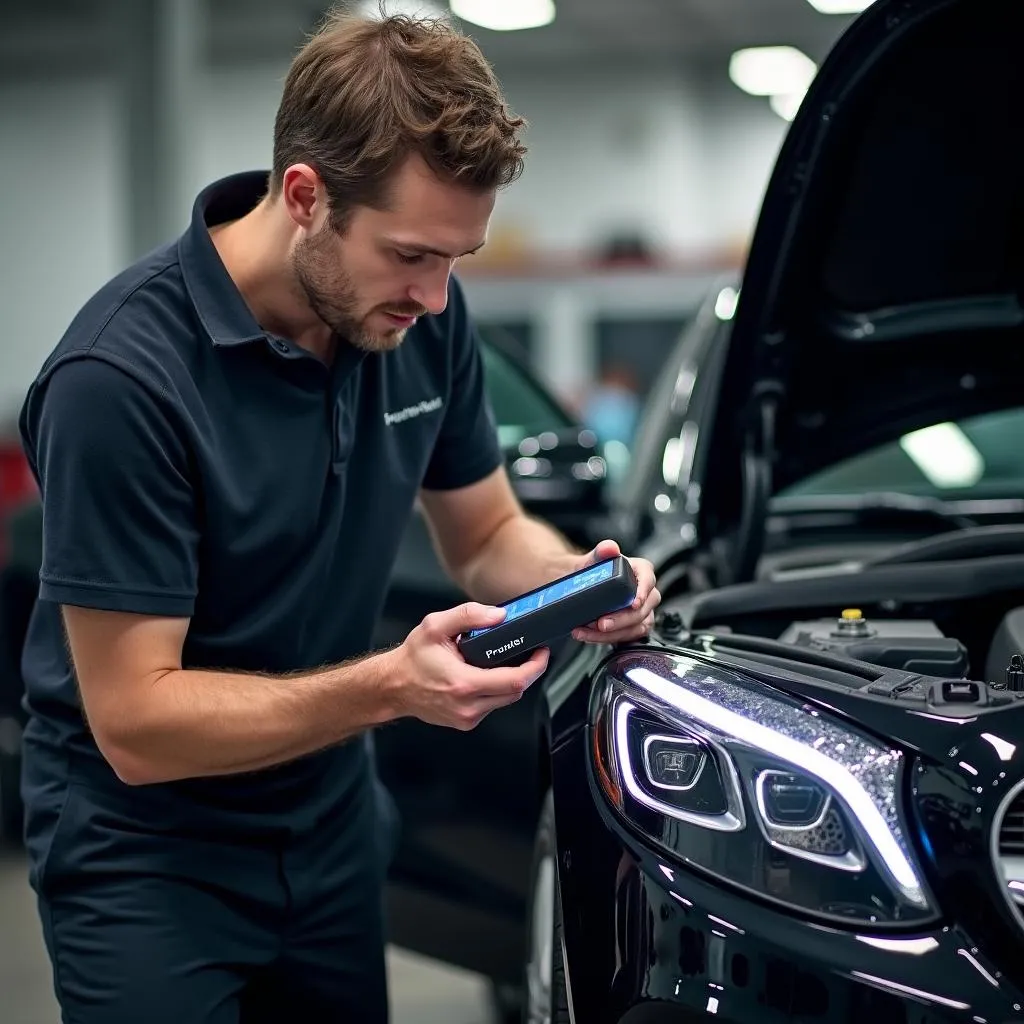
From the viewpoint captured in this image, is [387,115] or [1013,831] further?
[387,115]

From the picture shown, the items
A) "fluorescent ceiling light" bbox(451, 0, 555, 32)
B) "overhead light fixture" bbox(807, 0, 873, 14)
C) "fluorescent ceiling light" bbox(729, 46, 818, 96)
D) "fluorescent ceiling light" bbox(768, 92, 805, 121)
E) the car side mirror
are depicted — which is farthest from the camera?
"fluorescent ceiling light" bbox(768, 92, 805, 121)

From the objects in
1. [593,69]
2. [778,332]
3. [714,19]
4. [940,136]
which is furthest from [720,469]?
[593,69]

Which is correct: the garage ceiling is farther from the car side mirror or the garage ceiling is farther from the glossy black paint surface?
the glossy black paint surface

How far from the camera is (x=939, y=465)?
9.23ft

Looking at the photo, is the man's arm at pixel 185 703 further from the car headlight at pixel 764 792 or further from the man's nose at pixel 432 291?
the man's nose at pixel 432 291

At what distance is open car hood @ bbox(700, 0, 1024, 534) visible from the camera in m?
1.87

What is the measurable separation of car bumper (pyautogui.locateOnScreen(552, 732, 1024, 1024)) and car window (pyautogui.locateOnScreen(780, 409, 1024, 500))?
4.78 feet

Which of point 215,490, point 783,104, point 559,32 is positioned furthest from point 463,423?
point 783,104

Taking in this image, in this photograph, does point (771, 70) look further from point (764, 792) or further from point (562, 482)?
point (764, 792)

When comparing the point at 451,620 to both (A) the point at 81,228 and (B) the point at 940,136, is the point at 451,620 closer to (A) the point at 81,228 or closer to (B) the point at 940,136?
(B) the point at 940,136

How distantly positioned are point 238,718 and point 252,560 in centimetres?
20

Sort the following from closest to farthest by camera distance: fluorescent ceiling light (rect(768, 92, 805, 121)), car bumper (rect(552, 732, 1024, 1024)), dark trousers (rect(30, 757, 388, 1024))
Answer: car bumper (rect(552, 732, 1024, 1024)), dark trousers (rect(30, 757, 388, 1024)), fluorescent ceiling light (rect(768, 92, 805, 121))

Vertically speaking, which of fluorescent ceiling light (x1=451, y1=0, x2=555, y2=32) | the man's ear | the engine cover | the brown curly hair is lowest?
the engine cover

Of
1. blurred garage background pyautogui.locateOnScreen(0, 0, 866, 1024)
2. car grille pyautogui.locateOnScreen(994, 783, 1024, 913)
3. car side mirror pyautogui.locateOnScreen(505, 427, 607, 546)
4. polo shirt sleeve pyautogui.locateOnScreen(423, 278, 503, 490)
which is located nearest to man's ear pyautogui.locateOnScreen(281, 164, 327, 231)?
polo shirt sleeve pyautogui.locateOnScreen(423, 278, 503, 490)
